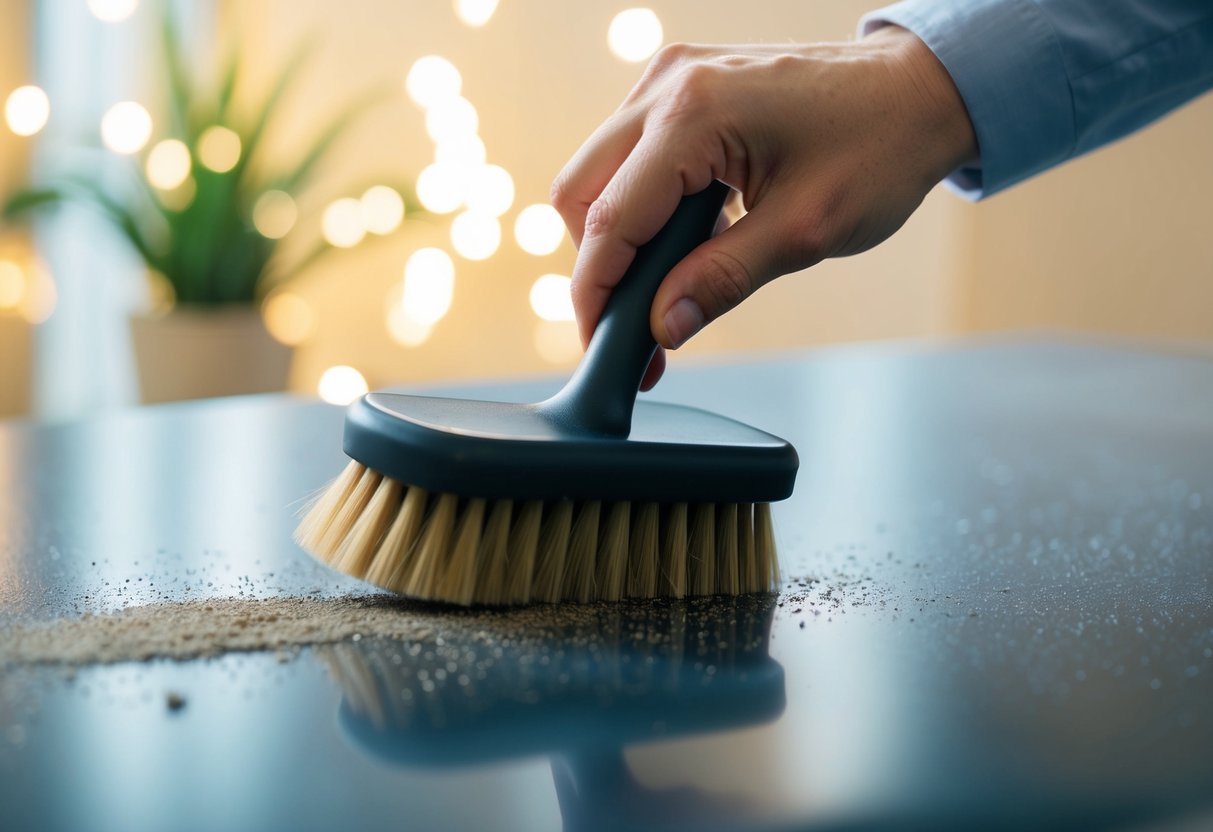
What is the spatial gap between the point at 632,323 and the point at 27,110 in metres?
2.51

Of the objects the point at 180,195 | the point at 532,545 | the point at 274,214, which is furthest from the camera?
the point at 274,214

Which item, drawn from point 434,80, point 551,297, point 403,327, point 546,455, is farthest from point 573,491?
point 403,327

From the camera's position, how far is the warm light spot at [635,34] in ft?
8.61

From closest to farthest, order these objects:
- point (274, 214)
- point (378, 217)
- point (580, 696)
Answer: point (580, 696)
point (274, 214)
point (378, 217)

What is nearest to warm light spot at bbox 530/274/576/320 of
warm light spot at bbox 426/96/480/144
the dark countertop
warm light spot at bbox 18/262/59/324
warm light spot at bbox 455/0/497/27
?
warm light spot at bbox 426/96/480/144

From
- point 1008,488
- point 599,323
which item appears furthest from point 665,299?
point 1008,488

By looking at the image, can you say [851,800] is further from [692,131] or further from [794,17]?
[794,17]

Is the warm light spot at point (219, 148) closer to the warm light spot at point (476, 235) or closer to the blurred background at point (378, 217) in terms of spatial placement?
the blurred background at point (378, 217)

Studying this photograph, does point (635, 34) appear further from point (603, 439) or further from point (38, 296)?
point (603, 439)

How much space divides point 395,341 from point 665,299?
2.74 meters

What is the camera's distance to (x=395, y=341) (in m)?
3.26

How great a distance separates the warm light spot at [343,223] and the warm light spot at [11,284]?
27.0 inches

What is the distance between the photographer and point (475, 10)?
2.95 metres

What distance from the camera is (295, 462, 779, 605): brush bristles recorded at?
549 millimetres
